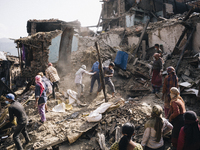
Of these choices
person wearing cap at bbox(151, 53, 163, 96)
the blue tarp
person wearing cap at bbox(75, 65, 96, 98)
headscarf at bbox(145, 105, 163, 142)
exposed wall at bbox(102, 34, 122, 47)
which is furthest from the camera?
exposed wall at bbox(102, 34, 122, 47)

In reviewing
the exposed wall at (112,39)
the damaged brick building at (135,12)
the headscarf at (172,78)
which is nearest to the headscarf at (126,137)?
the headscarf at (172,78)

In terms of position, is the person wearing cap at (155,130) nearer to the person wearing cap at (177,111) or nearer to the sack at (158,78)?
the person wearing cap at (177,111)

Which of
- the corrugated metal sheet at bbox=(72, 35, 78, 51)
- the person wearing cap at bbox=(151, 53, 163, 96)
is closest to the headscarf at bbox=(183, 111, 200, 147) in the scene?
the person wearing cap at bbox=(151, 53, 163, 96)

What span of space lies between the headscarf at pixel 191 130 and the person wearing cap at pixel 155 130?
40cm

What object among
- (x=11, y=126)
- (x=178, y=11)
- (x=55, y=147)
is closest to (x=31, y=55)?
(x=11, y=126)

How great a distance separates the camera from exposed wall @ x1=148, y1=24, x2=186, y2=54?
8656 millimetres

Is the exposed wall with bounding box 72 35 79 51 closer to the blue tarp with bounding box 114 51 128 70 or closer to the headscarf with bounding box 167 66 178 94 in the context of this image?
the blue tarp with bounding box 114 51 128 70

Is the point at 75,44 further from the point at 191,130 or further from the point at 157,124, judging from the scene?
the point at 191,130

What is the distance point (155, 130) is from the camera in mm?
2402

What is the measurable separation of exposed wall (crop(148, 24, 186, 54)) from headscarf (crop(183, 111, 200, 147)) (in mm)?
7938

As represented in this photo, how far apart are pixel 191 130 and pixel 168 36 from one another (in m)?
8.49

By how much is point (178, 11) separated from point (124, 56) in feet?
52.3

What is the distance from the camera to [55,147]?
388cm

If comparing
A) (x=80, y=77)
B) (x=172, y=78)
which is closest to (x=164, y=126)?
(x=172, y=78)
